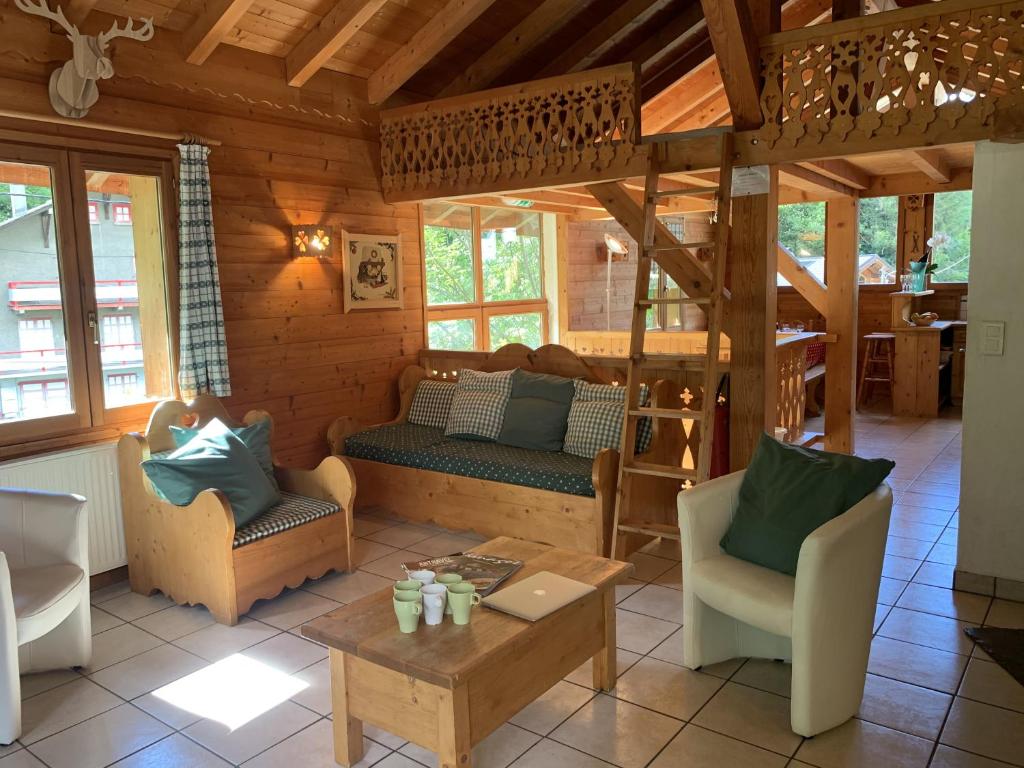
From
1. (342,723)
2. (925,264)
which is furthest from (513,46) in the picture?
(925,264)

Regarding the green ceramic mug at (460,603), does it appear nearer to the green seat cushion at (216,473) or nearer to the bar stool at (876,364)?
the green seat cushion at (216,473)

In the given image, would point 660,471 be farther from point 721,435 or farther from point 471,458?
point 471,458

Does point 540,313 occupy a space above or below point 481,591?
above

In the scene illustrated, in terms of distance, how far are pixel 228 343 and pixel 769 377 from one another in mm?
3114

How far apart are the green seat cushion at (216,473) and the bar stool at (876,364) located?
23.2 feet

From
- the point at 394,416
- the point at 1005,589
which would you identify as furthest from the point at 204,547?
the point at 1005,589

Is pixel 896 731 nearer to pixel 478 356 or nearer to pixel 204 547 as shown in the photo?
pixel 204 547

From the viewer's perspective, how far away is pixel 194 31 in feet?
14.3

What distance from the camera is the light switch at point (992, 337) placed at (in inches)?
143

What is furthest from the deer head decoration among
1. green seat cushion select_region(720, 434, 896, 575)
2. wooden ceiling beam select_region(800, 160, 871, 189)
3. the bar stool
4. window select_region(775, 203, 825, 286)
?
window select_region(775, 203, 825, 286)

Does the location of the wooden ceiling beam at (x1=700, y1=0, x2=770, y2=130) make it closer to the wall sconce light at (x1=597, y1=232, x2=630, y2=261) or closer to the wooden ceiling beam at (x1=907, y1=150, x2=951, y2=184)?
the wooden ceiling beam at (x1=907, y1=150, x2=951, y2=184)

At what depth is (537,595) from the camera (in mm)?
2676

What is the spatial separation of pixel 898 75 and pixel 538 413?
101 inches

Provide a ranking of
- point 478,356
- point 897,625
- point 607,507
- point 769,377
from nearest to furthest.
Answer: point 897,625, point 607,507, point 769,377, point 478,356
